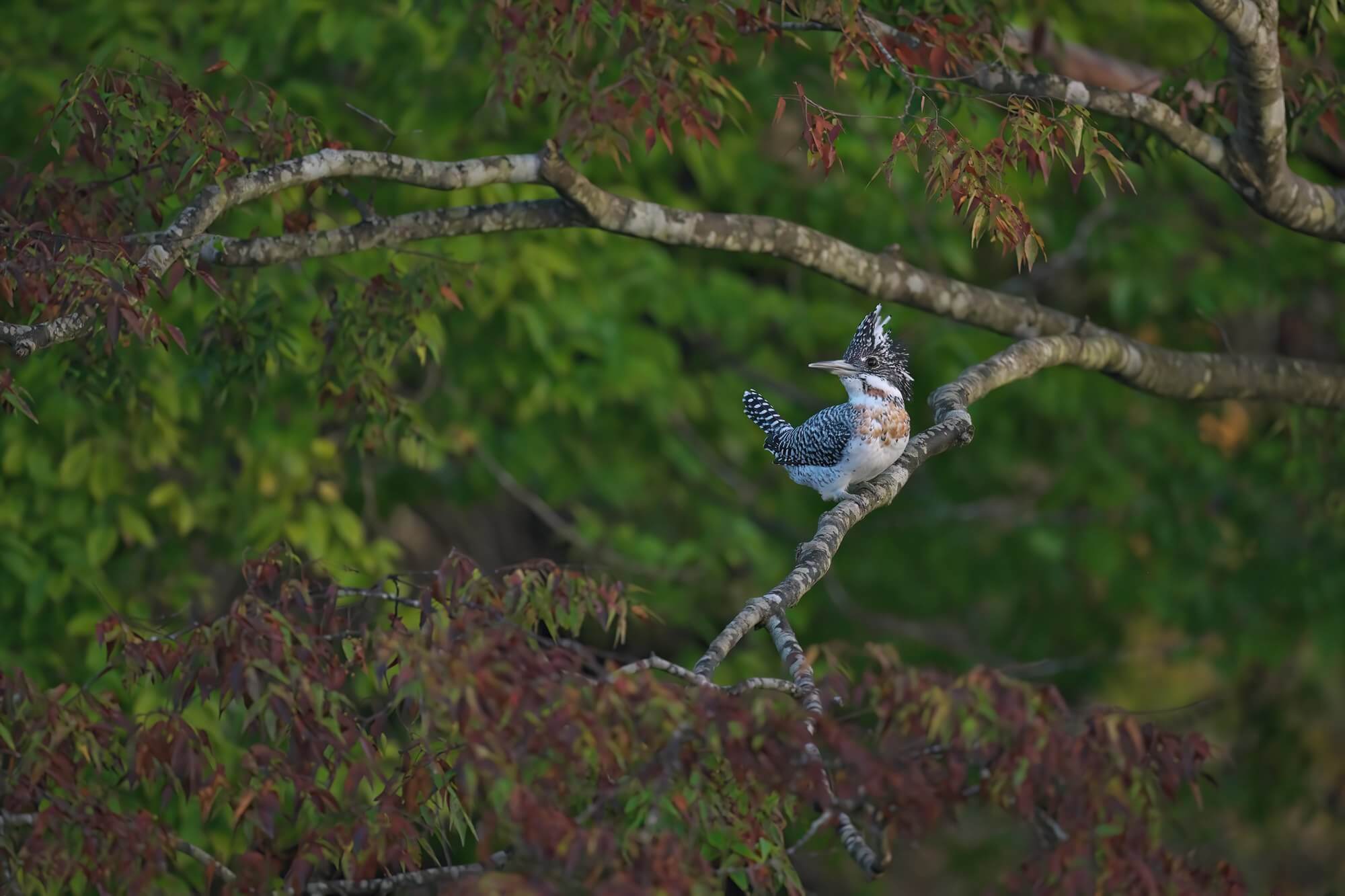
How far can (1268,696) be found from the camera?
11.7 meters

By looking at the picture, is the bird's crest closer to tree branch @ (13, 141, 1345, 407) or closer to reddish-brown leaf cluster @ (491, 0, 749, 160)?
tree branch @ (13, 141, 1345, 407)

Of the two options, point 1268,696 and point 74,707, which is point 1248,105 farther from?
point 1268,696

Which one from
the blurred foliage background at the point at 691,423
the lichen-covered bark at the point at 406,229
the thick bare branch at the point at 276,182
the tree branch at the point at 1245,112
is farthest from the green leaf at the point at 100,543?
the tree branch at the point at 1245,112

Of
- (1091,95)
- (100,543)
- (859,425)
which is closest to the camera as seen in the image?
(1091,95)

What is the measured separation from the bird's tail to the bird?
23 cm

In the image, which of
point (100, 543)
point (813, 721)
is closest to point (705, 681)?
point (813, 721)

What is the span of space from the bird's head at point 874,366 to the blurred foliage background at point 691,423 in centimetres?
131

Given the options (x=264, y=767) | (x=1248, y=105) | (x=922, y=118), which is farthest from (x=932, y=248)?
(x=264, y=767)

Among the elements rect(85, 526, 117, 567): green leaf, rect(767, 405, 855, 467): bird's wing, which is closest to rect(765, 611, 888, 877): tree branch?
rect(767, 405, 855, 467): bird's wing

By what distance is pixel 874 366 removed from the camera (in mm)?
5699

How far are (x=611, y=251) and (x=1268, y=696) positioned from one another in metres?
6.94

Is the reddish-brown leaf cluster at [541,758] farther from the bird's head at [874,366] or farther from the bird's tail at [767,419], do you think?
the bird's tail at [767,419]

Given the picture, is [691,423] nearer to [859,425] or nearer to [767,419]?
[767,419]

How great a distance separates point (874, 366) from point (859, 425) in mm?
452
